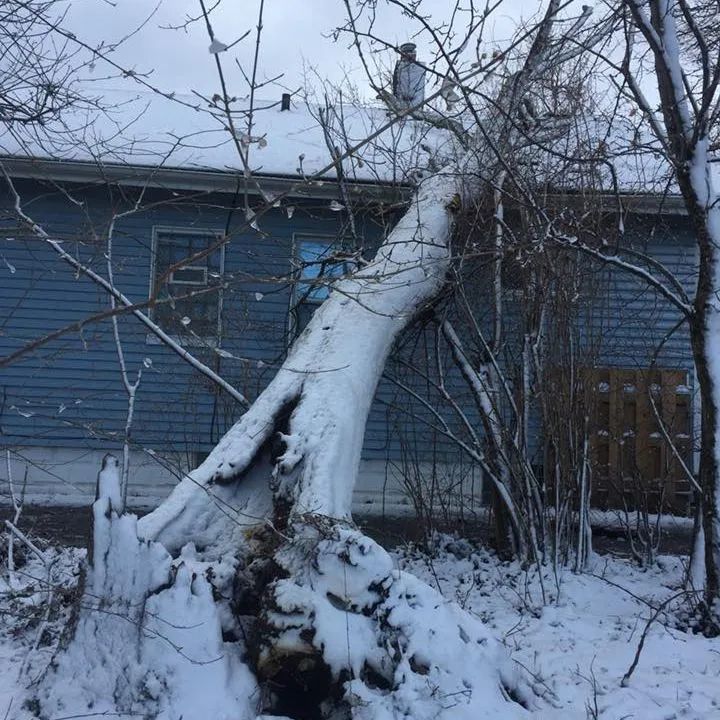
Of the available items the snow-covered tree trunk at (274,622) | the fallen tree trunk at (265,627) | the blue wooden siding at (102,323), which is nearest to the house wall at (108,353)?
the blue wooden siding at (102,323)

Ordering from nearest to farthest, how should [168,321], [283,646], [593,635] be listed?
1. [283,646]
2. [593,635]
3. [168,321]

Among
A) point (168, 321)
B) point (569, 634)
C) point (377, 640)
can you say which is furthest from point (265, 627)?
point (168, 321)

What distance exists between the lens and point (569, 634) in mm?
5387

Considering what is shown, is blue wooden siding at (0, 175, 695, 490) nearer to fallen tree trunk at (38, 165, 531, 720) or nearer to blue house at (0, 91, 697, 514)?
blue house at (0, 91, 697, 514)

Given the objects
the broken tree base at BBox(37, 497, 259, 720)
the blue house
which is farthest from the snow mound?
the blue house

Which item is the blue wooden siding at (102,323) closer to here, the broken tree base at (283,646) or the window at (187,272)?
the window at (187,272)

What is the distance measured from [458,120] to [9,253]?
6171mm

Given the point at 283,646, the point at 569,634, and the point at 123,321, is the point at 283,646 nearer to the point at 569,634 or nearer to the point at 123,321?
the point at 569,634

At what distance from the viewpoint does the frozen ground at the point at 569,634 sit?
421 cm

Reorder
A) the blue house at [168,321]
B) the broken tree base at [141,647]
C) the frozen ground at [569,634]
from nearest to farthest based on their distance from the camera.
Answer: the broken tree base at [141,647], the frozen ground at [569,634], the blue house at [168,321]

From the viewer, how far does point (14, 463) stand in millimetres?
10633

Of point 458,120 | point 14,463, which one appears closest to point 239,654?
point 458,120

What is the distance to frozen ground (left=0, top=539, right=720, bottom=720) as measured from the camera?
421 centimetres

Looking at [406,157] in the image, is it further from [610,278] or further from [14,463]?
[14,463]
